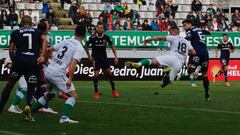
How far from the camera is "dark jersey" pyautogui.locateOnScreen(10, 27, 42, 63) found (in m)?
14.7

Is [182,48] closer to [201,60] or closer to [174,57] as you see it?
[174,57]

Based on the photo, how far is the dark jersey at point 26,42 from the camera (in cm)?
1470

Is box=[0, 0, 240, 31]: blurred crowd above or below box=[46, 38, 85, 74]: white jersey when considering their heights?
below

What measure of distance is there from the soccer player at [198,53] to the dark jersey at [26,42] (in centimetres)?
761

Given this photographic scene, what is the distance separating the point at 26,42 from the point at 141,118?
2.95 meters

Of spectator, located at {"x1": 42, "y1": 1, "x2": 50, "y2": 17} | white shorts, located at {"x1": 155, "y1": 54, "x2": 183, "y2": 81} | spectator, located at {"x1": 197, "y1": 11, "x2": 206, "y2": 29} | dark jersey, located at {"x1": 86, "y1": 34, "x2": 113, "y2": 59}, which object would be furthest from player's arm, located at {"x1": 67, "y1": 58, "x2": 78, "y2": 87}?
spectator, located at {"x1": 197, "y1": 11, "x2": 206, "y2": 29}

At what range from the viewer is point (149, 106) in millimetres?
18797

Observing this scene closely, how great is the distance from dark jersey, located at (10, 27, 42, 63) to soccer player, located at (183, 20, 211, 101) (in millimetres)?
7610

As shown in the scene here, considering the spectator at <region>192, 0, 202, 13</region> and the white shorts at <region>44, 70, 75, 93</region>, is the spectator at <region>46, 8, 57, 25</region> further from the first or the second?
the white shorts at <region>44, 70, 75, 93</region>

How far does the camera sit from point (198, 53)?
22047 mm

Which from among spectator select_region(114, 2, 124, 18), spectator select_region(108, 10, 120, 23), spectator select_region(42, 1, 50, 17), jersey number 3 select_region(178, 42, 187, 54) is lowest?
spectator select_region(108, 10, 120, 23)

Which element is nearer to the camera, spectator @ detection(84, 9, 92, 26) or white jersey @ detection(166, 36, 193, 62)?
white jersey @ detection(166, 36, 193, 62)

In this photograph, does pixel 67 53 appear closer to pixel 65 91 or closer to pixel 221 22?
pixel 65 91

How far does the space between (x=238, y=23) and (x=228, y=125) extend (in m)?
31.4
